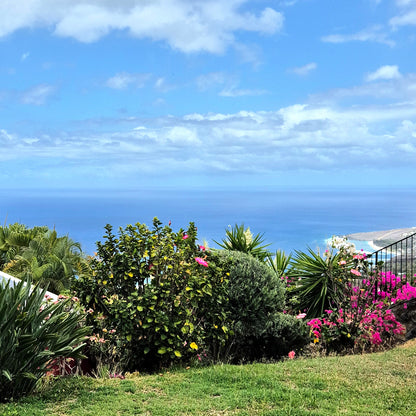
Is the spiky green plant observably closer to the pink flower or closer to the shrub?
the shrub

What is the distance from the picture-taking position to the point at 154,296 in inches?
280

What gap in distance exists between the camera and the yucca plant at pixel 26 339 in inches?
215

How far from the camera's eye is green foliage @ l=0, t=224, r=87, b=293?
12266 millimetres

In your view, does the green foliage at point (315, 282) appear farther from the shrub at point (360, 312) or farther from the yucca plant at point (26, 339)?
the yucca plant at point (26, 339)

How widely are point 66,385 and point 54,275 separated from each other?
678 centimetres

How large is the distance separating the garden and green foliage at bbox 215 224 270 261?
1411 mm

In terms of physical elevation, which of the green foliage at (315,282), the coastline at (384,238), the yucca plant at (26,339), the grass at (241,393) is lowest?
the grass at (241,393)

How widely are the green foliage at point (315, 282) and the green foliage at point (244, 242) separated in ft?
2.75

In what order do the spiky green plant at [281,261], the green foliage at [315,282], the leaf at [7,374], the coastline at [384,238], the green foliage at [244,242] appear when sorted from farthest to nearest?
the coastline at [384,238] < the spiky green plant at [281,261] < the green foliage at [244,242] < the green foliage at [315,282] < the leaf at [7,374]

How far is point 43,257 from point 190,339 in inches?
272

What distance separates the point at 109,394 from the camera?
19.4 feet

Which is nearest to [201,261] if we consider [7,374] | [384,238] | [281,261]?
[7,374]

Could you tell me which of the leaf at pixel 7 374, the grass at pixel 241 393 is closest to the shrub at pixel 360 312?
the grass at pixel 241 393

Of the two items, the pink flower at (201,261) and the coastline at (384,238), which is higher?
the coastline at (384,238)
